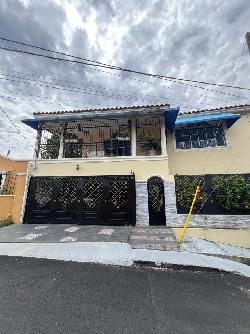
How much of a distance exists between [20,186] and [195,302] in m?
9.85

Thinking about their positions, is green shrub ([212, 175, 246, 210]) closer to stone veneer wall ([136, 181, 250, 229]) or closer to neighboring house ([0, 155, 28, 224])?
stone veneer wall ([136, 181, 250, 229])

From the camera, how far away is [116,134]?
43.9ft

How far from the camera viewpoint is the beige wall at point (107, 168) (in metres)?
10.4

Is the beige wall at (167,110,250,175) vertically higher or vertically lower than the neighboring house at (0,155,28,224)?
higher

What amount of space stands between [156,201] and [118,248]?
468 cm

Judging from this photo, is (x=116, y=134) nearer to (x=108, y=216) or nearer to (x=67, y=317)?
(x=108, y=216)

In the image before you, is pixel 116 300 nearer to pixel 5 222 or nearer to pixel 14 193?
pixel 5 222

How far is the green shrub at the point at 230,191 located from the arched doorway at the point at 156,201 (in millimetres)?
2597

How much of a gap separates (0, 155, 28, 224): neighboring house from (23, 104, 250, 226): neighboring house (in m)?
0.41

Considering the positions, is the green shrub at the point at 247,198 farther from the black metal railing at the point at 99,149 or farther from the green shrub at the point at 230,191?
the black metal railing at the point at 99,149

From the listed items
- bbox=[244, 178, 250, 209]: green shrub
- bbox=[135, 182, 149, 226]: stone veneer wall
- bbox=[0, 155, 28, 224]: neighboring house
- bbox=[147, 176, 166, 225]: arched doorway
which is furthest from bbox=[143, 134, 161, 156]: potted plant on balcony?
bbox=[0, 155, 28, 224]: neighboring house

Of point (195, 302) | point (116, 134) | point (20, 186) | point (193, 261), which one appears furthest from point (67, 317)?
point (116, 134)

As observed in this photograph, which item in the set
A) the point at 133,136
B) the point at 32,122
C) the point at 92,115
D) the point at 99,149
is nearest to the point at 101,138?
the point at 99,149

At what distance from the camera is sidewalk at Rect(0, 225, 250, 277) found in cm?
578
